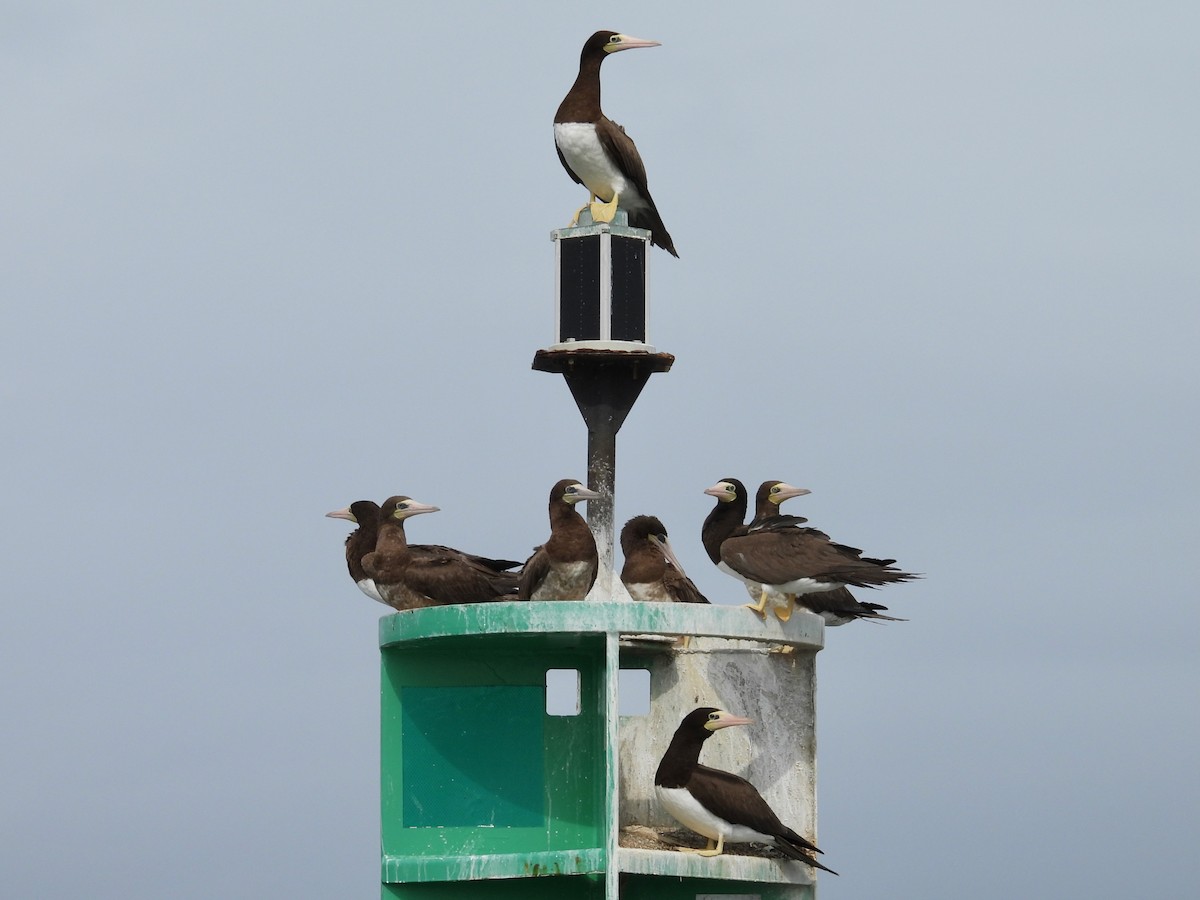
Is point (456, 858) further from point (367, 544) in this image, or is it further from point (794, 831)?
point (367, 544)

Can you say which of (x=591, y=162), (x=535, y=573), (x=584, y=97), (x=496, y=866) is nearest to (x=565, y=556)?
(x=535, y=573)

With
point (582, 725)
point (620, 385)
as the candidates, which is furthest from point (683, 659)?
point (620, 385)

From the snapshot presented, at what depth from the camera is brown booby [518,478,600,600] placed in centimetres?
2473

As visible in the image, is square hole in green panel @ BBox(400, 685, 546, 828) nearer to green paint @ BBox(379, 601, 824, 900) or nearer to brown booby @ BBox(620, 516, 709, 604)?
green paint @ BBox(379, 601, 824, 900)

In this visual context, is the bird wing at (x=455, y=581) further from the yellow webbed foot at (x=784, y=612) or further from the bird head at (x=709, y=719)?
the yellow webbed foot at (x=784, y=612)

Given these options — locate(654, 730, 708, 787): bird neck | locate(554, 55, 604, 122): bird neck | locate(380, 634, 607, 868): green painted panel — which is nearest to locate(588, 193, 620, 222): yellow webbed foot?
locate(554, 55, 604, 122): bird neck

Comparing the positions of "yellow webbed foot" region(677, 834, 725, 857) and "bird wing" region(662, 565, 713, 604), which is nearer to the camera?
"yellow webbed foot" region(677, 834, 725, 857)

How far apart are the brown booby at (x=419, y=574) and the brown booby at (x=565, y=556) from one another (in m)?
1.02

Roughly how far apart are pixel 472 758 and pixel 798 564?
3678mm

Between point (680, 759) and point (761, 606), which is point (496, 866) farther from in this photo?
point (761, 606)

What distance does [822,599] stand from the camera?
26141 millimetres

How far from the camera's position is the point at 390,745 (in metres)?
24.2

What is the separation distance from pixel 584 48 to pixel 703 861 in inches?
366

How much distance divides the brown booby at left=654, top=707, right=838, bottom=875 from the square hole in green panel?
53.3 inches
